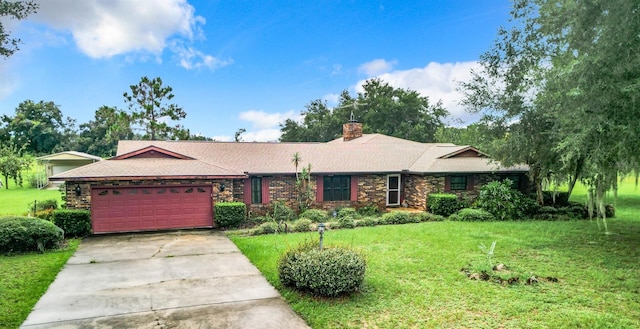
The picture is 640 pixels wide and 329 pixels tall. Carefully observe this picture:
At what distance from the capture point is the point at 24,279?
8.00 meters

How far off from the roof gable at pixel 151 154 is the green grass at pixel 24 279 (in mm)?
5046

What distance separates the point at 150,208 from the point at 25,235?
413 centimetres

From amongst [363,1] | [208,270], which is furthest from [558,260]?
[363,1]

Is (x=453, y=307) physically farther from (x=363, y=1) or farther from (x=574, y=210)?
(x=363, y=1)

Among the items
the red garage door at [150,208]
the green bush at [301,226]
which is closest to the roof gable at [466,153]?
the green bush at [301,226]

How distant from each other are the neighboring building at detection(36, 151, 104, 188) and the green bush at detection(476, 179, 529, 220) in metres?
28.4

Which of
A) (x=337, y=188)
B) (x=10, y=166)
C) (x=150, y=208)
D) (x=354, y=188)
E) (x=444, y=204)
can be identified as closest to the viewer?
(x=150, y=208)

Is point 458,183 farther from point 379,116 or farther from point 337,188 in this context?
point 379,116

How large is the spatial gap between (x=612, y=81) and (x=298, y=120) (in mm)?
42881

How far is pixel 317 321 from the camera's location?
5988 millimetres

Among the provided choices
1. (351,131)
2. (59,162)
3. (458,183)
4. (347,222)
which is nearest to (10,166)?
(59,162)

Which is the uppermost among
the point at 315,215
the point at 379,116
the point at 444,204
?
the point at 379,116

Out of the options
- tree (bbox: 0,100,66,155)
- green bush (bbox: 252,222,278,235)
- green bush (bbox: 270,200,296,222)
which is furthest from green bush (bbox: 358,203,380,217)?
tree (bbox: 0,100,66,155)

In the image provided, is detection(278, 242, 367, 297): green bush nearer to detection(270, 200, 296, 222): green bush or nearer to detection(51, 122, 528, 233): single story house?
detection(51, 122, 528, 233): single story house
